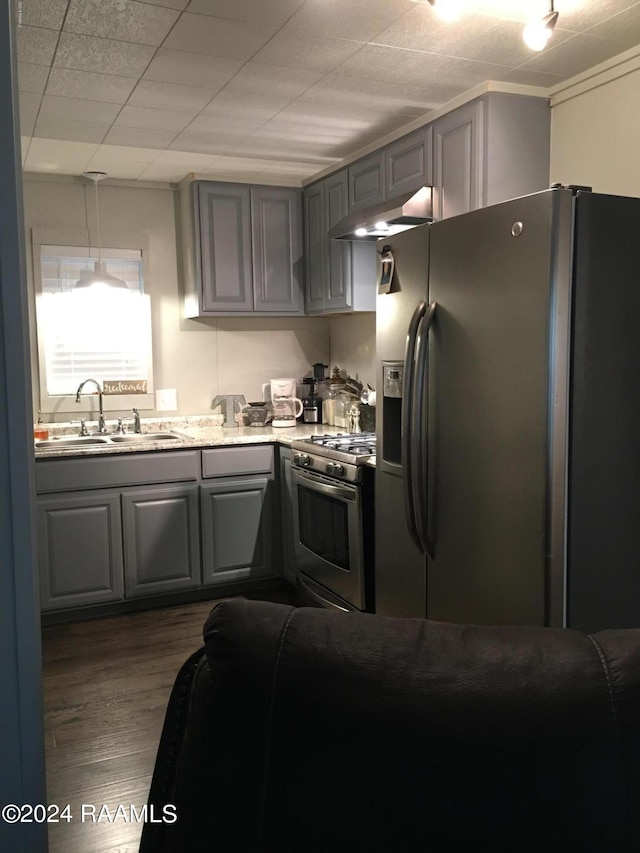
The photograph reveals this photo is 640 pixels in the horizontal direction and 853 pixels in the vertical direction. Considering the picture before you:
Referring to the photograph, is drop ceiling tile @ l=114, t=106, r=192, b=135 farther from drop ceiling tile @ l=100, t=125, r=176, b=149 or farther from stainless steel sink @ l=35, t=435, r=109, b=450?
stainless steel sink @ l=35, t=435, r=109, b=450

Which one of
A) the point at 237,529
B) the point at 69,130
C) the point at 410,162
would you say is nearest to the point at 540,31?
the point at 410,162

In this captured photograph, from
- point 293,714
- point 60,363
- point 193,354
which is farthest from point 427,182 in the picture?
point 293,714

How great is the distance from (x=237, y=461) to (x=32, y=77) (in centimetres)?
203

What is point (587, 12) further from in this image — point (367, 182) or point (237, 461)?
point (237, 461)

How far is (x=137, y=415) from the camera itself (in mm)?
4312

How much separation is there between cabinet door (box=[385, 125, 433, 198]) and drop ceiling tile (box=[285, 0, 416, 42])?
2.68ft

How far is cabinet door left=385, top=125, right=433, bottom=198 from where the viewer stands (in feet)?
10.5

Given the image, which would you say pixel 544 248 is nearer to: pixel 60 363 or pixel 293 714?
pixel 293 714

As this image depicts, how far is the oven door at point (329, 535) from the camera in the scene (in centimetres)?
315

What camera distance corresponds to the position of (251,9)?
2227 mm

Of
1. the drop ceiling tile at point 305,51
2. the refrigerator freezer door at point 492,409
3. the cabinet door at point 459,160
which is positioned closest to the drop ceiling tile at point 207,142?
the drop ceiling tile at point 305,51

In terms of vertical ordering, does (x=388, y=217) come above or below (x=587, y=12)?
below

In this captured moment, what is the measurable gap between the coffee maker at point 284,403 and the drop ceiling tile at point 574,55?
7.68ft

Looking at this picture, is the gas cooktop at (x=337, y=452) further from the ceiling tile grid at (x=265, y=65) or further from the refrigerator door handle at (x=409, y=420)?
the ceiling tile grid at (x=265, y=65)
